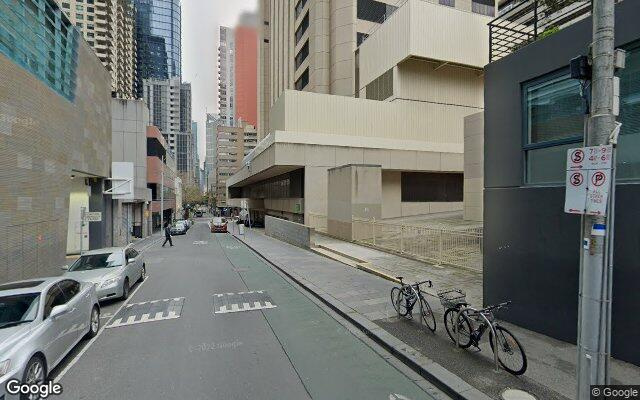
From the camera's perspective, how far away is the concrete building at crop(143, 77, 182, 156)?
154 meters

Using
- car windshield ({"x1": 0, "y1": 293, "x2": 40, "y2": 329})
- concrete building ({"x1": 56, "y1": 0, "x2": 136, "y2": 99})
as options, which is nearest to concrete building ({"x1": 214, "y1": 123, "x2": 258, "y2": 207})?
concrete building ({"x1": 56, "y1": 0, "x2": 136, "y2": 99})

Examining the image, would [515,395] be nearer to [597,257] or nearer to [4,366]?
[597,257]

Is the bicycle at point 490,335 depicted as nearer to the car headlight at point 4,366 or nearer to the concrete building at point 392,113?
the car headlight at point 4,366

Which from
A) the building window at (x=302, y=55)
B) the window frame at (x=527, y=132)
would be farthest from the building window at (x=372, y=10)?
the window frame at (x=527, y=132)

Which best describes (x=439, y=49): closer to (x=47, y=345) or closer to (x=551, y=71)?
(x=551, y=71)

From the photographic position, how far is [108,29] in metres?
95.8

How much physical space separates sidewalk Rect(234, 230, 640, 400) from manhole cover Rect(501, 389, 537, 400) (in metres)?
0.08

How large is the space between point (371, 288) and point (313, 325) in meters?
3.24

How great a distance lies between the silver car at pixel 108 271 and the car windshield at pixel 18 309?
3747mm

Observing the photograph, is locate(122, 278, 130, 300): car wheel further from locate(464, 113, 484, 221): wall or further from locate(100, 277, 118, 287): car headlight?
locate(464, 113, 484, 221): wall

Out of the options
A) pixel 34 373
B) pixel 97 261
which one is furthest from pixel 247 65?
pixel 34 373

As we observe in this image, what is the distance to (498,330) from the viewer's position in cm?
520

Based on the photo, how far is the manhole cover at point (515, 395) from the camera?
4.32 meters

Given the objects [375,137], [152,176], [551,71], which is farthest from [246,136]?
[551,71]
